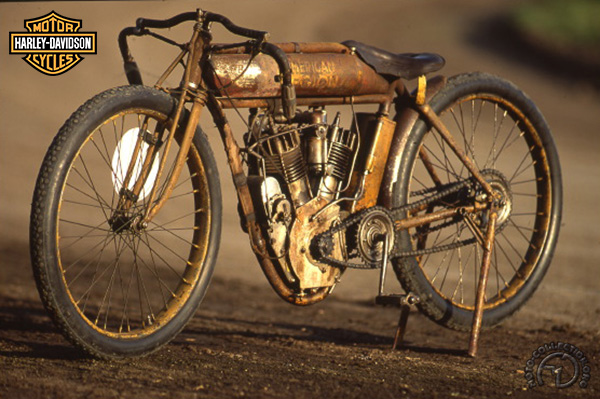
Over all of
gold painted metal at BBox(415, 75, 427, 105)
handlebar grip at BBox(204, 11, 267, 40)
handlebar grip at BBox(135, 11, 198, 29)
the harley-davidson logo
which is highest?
the harley-davidson logo

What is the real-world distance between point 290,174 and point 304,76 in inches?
19.7

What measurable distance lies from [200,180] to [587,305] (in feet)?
12.5

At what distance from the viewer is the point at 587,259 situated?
9.42 metres

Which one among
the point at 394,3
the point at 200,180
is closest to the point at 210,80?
the point at 200,180

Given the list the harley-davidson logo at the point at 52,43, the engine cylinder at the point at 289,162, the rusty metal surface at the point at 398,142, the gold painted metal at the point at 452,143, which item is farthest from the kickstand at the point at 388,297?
the harley-davidson logo at the point at 52,43

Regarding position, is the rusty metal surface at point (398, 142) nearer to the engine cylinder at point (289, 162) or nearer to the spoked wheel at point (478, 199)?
the spoked wheel at point (478, 199)

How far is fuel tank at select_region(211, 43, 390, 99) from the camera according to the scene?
4664mm

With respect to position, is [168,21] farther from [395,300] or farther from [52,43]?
[52,43]

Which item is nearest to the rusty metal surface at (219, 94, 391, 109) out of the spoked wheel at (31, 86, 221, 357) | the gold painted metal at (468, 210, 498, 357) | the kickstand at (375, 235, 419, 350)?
the spoked wheel at (31, 86, 221, 357)

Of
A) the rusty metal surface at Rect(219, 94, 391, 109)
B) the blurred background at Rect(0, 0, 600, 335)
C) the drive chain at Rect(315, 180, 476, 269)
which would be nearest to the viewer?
the rusty metal surface at Rect(219, 94, 391, 109)

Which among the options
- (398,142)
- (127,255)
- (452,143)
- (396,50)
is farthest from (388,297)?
(396,50)

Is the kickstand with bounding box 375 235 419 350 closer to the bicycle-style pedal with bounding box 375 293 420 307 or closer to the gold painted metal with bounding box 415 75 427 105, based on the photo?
the bicycle-style pedal with bounding box 375 293 420 307

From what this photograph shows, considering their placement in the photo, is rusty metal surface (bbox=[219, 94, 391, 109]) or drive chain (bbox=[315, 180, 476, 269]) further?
drive chain (bbox=[315, 180, 476, 269])

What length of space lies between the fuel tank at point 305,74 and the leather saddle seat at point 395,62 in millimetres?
40
